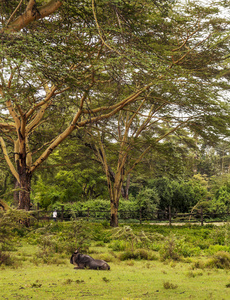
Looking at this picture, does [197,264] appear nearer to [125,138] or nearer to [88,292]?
[88,292]

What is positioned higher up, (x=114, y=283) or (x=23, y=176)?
(x=23, y=176)

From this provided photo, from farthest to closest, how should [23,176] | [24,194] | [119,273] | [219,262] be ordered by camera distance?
[23,176] < [24,194] < [219,262] < [119,273]

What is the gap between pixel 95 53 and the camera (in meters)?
13.1

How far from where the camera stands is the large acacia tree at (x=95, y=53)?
659 centimetres

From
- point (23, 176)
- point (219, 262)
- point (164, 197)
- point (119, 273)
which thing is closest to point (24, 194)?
point (23, 176)

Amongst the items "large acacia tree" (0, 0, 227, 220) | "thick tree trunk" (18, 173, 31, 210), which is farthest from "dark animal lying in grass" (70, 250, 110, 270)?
"thick tree trunk" (18, 173, 31, 210)

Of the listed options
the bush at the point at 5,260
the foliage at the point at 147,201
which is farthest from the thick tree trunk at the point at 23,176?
the foliage at the point at 147,201

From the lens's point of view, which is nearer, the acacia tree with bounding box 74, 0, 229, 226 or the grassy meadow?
the grassy meadow

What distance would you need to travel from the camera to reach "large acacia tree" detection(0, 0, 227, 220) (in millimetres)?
6590

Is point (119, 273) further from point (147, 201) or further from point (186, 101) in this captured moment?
point (147, 201)

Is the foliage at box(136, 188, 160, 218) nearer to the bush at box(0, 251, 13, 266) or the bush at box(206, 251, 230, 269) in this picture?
the bush at box(206, 251, 230, 269)

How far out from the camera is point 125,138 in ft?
63.1

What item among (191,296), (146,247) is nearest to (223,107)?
(146,247)

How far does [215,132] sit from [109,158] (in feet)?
23.8
